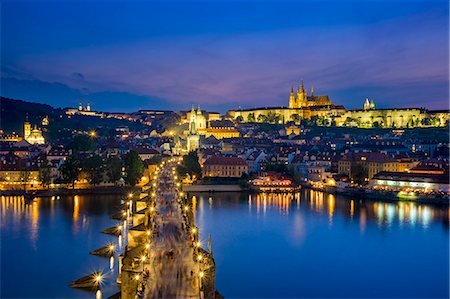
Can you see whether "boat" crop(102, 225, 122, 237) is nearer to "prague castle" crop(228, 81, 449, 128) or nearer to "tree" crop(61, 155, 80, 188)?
"tree" crop(61, 155, 80, 188)

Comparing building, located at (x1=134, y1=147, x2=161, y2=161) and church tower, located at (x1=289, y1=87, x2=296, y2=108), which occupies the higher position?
church tower, located at (x1=289, y1=87, x2=296, y2=108)

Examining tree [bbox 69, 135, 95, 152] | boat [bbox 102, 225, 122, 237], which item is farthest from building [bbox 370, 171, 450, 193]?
tree [bbox 69, 135, 95, 152]

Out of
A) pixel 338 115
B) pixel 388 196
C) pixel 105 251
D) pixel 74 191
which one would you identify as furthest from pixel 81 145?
pixel 338 115

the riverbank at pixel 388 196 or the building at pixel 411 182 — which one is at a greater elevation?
the building at pixel 411 182

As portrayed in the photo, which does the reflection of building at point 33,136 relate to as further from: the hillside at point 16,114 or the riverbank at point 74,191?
the riverbank at point 74,191

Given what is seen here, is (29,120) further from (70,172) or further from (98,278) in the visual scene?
(98,278)

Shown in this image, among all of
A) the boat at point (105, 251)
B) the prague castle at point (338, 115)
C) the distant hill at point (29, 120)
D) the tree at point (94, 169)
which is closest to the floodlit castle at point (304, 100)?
the prague castle at point (338, 115)
